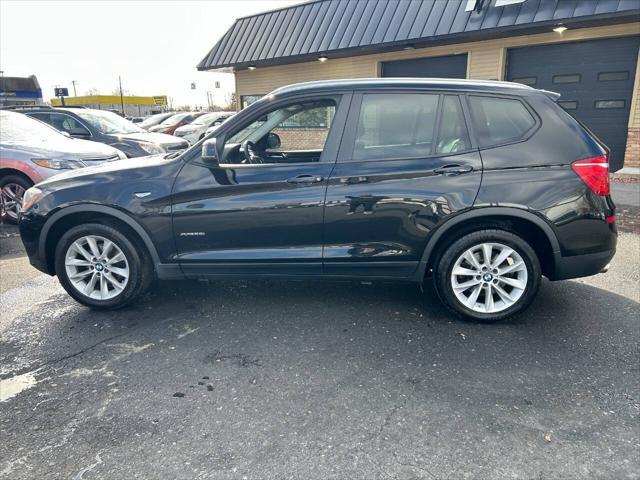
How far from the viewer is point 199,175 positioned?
3760mm

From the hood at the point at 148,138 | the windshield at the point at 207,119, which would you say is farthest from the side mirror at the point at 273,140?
the windshield at the point at 207,119

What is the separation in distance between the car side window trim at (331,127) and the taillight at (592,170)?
1.74 metres

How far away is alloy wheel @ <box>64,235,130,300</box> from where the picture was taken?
156 inches

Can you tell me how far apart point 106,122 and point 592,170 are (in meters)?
9.78

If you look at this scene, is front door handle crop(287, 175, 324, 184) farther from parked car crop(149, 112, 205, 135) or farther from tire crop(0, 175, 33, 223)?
parked car crop(149, 112, 205, 135)

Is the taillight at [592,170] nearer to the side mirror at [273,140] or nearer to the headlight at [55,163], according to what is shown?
the side mirror at [273,140]

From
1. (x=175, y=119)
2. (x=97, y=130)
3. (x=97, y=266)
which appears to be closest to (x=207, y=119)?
(x=175, y=119)

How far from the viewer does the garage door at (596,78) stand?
33.8ft

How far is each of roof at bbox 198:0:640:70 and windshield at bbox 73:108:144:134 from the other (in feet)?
19.7

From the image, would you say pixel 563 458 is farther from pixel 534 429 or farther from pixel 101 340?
pixel 101 340

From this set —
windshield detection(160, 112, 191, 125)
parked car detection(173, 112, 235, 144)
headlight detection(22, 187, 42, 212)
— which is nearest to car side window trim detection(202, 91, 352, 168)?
headlight detection(22, 187, 42, 212)

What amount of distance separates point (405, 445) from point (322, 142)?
7.46 ft

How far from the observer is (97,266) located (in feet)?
13.1

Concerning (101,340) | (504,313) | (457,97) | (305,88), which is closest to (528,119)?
(457,97)
